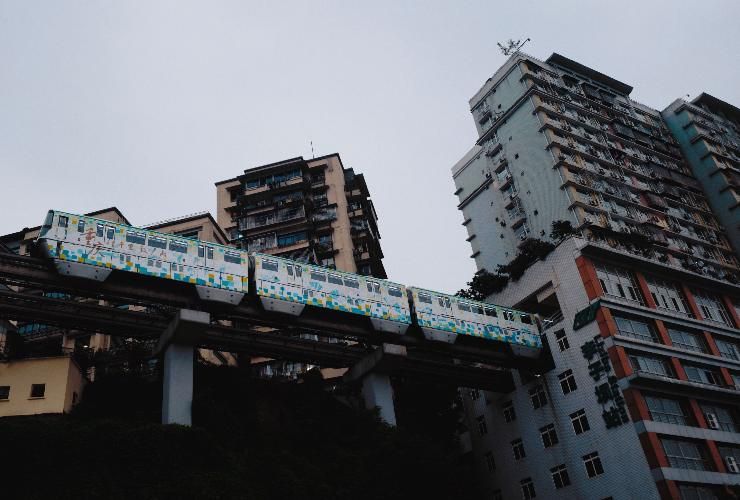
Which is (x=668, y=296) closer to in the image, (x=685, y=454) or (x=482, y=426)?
(x=685, y=454)

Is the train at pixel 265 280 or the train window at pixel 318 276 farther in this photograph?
the train window at pixel 318 276

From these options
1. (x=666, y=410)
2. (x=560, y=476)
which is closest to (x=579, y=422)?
(x=560, y=476)

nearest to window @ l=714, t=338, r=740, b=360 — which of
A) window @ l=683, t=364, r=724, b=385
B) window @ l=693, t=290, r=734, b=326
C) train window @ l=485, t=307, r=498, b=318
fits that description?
window @ l=693, t=290, r=734, b=326

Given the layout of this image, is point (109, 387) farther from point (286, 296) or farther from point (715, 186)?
point (715, 186)

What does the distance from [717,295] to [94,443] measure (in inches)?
1516

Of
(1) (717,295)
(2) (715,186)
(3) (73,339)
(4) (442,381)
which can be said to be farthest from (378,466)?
(2) (715,186)

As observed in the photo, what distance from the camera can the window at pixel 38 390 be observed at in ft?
96.8

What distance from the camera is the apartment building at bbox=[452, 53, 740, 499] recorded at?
32688 millimetres

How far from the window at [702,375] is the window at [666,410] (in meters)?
2.85

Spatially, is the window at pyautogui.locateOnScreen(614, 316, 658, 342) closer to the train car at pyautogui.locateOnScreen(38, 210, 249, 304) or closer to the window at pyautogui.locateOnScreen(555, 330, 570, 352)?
the window at pyautogui.locateOnScreen(555, 330, 570, 352)

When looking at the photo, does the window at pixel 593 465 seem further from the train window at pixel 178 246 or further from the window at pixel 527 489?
the train window at pixel 178 246

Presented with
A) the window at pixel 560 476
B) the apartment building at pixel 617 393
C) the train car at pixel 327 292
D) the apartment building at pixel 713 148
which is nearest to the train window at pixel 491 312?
the apartment building at pixel 617 393

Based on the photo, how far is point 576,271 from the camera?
37625 mm

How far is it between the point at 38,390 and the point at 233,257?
10579 mm
